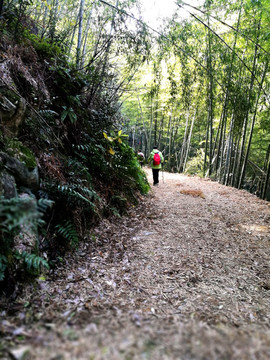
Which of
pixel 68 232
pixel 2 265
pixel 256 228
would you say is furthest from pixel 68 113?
pixel 256 228

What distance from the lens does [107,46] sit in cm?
433

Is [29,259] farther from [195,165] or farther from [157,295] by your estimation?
[195,165]

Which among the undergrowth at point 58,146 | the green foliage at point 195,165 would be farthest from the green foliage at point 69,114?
the green foliage at point 195,165

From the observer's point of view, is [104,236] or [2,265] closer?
[2,265]

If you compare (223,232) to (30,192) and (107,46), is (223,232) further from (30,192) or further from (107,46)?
(107,46)

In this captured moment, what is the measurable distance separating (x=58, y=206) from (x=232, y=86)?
530cm

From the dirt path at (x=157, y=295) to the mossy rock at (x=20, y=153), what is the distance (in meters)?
1.23

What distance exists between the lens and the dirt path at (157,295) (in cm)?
92

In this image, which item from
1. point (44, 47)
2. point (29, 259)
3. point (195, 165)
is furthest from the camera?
point (195, 165)

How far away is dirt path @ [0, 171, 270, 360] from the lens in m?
0.92

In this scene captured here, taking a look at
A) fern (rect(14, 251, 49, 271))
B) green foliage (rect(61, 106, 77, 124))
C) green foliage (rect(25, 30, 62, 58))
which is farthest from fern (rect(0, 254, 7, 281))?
green foliage (rect(25, 30, 62, 58))

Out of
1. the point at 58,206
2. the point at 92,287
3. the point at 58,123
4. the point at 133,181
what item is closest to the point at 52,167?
the point at 58,206

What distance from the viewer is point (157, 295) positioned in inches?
86.4

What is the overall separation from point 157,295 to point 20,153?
2.19 m
